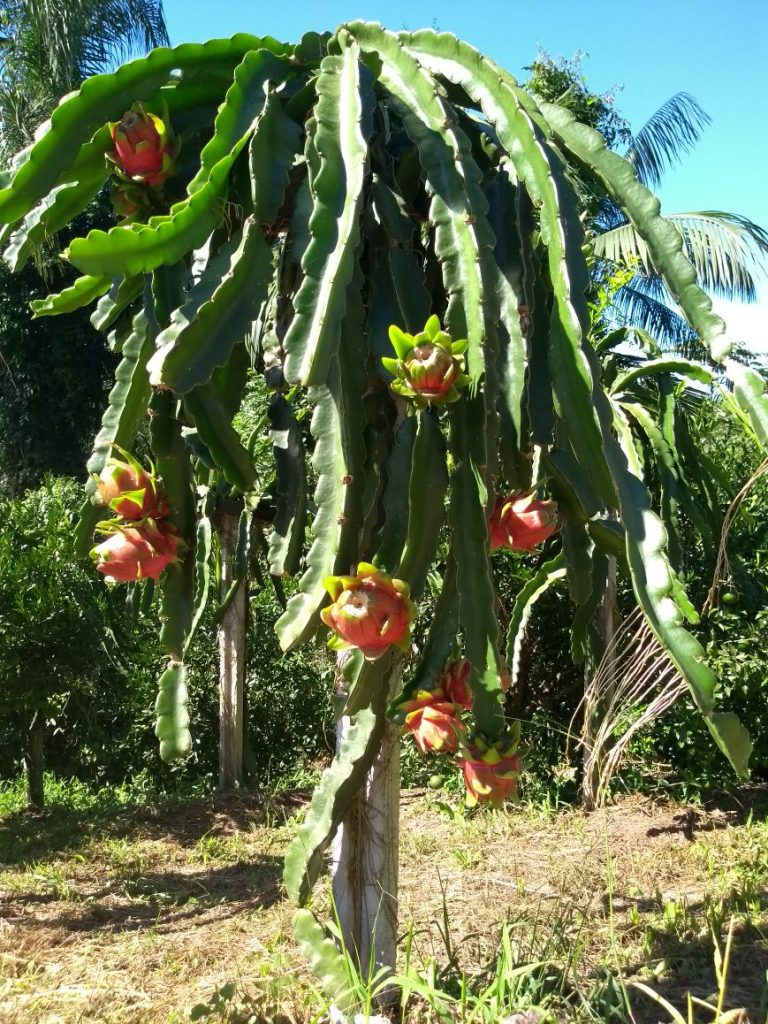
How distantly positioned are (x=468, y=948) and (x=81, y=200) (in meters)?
2.23

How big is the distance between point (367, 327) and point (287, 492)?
1.14 ft

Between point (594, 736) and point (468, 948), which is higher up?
point (594, 736)

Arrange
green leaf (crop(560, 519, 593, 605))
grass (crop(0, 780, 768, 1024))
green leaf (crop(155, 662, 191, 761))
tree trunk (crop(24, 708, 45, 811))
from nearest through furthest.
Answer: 1. green leaf (crop(155, 662, 191, 761))
2. green leaf (crop(560, 519, 593, 605))
3. grass (crop(0, 780, 768, 1024))
4. tree trunk (crop(24, 708, 45, 811))

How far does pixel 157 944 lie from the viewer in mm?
3076

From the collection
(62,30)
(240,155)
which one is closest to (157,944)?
(240,155)

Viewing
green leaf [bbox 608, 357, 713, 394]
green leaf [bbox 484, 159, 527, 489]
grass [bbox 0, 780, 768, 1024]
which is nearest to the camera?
green leaf [bbox 484, 159, 527, 489]

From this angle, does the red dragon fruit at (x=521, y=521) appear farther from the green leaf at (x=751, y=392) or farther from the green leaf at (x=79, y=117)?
the green leaf at (x=79, y=117)

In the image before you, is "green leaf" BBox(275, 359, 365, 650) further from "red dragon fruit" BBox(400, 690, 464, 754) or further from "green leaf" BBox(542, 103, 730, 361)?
"green leaf" BBox(542, 103, 730, 361)

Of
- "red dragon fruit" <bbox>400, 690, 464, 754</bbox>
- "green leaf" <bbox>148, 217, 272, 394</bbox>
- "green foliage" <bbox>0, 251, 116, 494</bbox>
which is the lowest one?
"red dragon fruit" <bbox>400, 690, 464, 754</bbox>

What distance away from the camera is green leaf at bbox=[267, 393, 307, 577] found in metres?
1.67

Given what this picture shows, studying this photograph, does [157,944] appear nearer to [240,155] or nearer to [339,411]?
[339,411]

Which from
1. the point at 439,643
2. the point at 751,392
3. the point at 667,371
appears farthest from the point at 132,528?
the point at 667,371

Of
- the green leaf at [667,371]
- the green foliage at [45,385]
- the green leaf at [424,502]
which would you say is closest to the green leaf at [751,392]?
the green leaf at [424,502]

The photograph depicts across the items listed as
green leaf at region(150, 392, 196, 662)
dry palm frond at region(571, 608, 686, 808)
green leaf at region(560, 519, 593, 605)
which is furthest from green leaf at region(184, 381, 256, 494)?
dry palm frond at region(571, 608, 686, 808)
